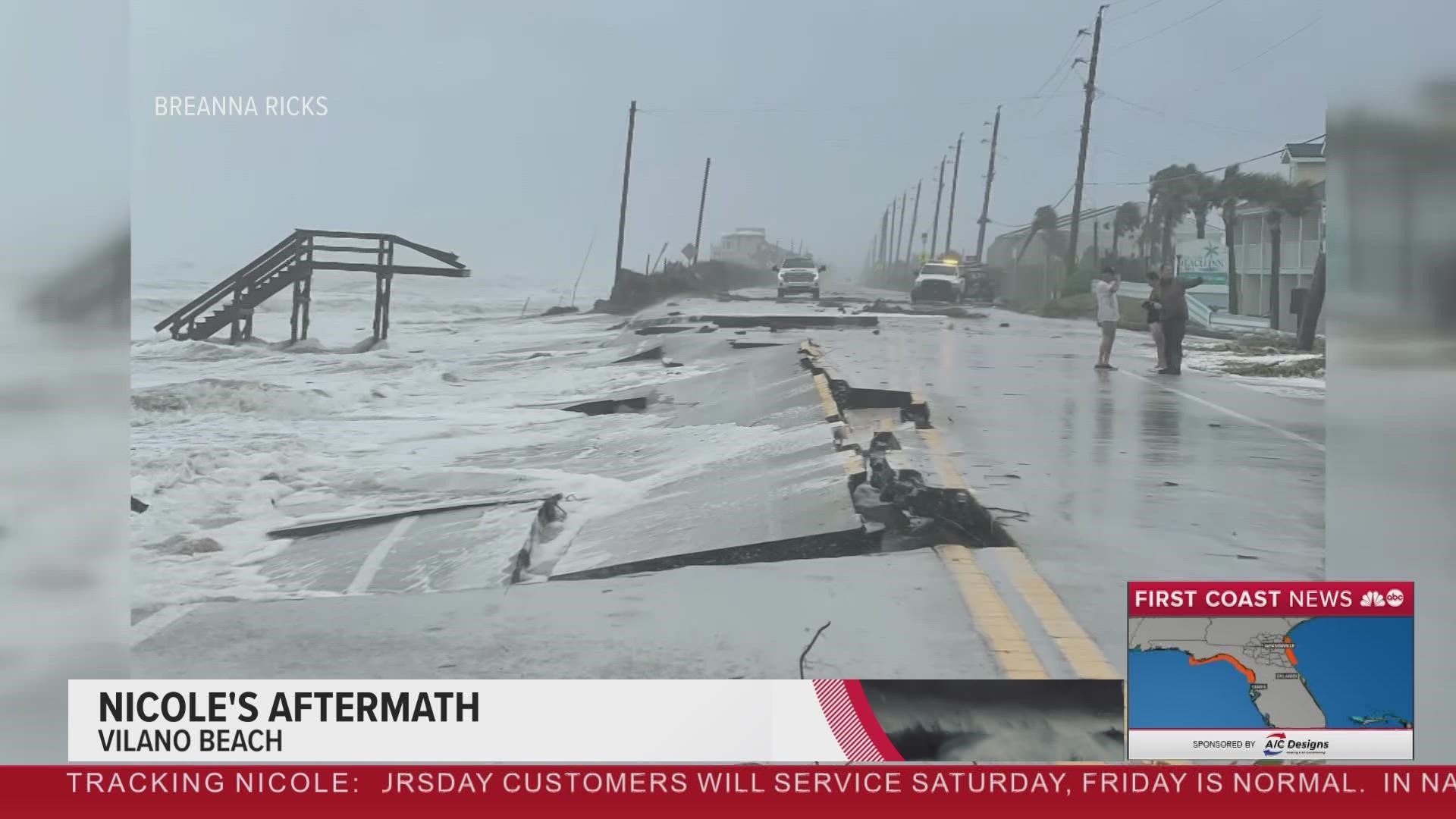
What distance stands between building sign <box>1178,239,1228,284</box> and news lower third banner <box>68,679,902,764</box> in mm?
1511

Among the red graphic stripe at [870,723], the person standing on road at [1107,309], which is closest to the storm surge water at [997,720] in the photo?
the red graphic stripe at [870,723]

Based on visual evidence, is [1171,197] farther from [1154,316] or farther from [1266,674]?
[1266,674]

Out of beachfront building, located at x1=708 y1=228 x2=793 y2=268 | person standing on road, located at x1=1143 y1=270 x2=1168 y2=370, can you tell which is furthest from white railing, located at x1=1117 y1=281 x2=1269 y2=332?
beachfront building, located at x1=708 y1=228 x2=793 y2=268

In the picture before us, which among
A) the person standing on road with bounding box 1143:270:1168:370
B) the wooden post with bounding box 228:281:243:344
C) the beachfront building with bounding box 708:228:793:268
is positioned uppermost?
the beachfront building with bounding box 708:228:793:268

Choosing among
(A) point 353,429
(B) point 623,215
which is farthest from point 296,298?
(B) point 623,215

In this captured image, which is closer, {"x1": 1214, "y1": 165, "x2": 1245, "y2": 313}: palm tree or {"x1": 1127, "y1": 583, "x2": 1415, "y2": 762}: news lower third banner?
{"x1": 1127, "y1": 583, "x2": 1415, "y2": 762}: news lower third banner

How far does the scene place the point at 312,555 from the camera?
128 inches

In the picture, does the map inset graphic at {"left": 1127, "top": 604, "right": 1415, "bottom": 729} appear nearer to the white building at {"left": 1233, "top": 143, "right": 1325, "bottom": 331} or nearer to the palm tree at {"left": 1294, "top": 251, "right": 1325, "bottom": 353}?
the palm tree at {"left": 1294, "top": 251, "right": 1325, "bottom": 353}

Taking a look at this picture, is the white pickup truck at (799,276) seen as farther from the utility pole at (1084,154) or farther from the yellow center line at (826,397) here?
the utility pole at (1084,154)

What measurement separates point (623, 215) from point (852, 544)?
109cm

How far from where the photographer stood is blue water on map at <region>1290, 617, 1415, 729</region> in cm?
306
